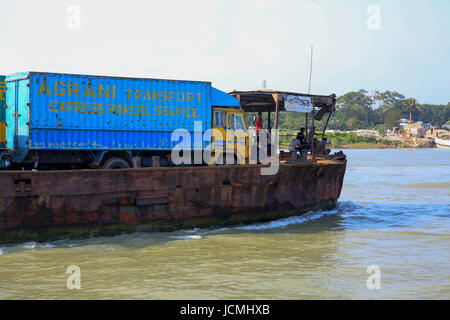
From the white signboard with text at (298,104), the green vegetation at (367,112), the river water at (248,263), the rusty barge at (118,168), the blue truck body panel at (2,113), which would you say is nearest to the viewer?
the river water at (248,263)

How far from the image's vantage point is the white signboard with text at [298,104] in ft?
53.0

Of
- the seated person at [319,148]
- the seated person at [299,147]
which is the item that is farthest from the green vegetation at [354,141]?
the seated person at [299,147]

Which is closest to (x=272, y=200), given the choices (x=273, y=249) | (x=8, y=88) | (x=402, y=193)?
(x=273, y=249)

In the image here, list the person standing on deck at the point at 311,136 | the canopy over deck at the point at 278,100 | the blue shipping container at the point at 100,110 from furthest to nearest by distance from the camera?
the person standing on deck at the point at 311,136
the canopy over deck at the point at 278,100
the blue shipping container at the point at 100,110

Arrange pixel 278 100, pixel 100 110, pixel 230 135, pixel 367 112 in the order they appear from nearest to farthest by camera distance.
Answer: pixel 100 110, pixel 230 135, pixel 278 100, pixel 367 112

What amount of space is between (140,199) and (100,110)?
2.90 metres

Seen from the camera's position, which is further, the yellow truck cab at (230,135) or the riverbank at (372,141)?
the riverbank at (372,141)

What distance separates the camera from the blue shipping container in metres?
12.7

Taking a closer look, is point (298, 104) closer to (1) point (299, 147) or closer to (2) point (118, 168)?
(1) point (299, 147)

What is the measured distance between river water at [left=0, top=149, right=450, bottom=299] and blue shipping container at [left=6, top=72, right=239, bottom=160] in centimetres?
291

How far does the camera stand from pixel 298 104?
651 inches

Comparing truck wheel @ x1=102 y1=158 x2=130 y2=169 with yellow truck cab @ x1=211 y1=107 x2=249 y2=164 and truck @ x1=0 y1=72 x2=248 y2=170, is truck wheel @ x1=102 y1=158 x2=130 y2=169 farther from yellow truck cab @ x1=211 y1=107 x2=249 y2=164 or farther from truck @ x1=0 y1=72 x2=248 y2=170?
yellow truck cab @ x1=211 y1=107 x2=249 y2=164

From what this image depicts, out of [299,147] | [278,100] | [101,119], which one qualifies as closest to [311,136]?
[299,147]

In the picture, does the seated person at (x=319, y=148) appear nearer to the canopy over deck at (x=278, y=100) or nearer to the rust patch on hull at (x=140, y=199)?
the canopy over deck at (x=278, y=100)
